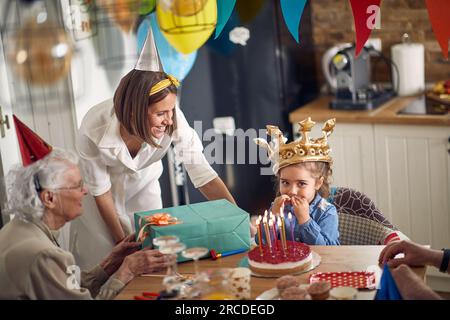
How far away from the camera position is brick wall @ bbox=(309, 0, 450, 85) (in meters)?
3.69

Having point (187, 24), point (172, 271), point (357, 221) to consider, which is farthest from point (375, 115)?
point (172, 271)

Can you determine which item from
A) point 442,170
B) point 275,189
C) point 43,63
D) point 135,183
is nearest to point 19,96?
point 43,63

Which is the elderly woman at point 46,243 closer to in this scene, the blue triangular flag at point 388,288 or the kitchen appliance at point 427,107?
the blue triangular flag at point 388,288

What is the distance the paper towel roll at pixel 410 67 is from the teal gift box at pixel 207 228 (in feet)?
5.26

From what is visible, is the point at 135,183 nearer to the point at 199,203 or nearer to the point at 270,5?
the point at 199,203

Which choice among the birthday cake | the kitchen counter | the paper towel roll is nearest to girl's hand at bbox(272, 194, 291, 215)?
the birthday cake

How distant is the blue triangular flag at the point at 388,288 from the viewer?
221cm

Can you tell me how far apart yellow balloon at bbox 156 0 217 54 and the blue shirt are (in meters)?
0.62

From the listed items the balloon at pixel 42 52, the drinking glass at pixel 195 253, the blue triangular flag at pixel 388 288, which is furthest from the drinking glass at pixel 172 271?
the balloon at pixel 42 52

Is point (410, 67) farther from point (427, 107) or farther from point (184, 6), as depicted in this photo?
point (184, 6)

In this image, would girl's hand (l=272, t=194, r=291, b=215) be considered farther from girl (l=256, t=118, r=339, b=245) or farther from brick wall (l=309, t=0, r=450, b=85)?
brick wall (l=309, t=0, r=450, b=85)

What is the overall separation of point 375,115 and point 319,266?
1350mm
